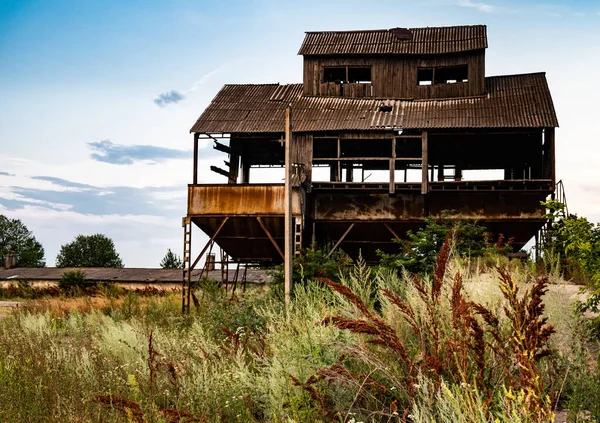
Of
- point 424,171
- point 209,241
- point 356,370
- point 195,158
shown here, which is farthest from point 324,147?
point 356,370

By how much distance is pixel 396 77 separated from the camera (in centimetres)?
2773

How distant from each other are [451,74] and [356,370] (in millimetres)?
22867

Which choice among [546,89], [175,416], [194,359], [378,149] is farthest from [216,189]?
[175,416]

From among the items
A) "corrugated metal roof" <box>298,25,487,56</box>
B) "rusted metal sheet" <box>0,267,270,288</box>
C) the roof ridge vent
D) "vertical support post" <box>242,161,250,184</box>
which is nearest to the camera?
"corrugated metal roof" <box>298,25,487,56</box>

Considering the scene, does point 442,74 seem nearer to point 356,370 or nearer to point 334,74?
point 334,74

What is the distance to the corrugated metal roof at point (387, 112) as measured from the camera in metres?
24.9

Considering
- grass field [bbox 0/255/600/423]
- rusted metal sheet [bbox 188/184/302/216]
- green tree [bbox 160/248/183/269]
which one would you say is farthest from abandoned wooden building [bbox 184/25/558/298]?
green tree [bbox 160/248/183/269]

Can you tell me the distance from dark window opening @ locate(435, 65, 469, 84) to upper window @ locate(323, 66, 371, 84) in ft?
9.15

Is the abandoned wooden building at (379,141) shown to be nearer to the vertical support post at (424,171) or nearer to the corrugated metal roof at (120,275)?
the vertical support post at (424,171)

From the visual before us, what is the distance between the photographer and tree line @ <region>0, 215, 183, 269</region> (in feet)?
258

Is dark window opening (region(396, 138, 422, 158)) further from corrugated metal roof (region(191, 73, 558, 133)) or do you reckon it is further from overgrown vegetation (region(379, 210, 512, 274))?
overgrown vegetation (region(379, 210, 512, 274))

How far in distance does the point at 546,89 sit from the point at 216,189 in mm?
12707

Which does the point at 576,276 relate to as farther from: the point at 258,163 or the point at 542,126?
the point at 258,163

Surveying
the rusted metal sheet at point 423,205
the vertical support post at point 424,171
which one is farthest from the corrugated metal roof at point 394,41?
the rusted metal sheet at point 423,205
